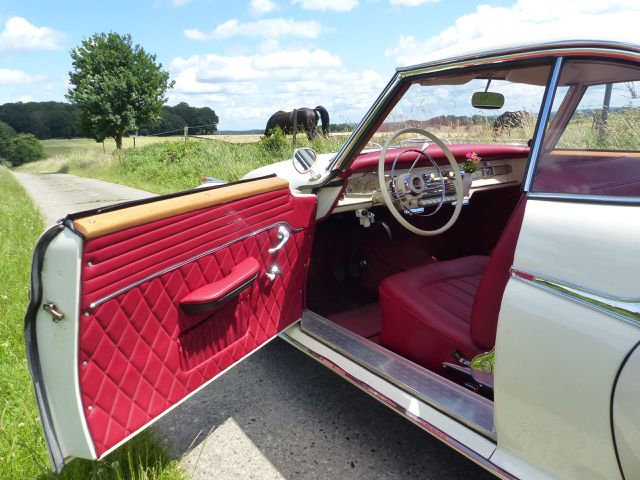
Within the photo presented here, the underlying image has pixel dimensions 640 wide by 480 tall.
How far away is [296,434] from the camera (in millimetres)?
2303

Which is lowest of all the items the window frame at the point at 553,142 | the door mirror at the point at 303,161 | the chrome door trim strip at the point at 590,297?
the chrome door trim strip at the point at 590,297

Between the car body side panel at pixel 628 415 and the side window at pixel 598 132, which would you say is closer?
the car body side panel at pixel 628 415

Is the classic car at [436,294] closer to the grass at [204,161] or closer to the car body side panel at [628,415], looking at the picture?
the car body side panel at [628,415]

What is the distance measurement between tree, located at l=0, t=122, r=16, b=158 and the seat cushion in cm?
5864

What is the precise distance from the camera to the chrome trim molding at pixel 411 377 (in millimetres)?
1633

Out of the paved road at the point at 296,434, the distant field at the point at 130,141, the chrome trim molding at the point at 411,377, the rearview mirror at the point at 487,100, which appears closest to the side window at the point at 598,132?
the rearview mirror at the point at 487,100

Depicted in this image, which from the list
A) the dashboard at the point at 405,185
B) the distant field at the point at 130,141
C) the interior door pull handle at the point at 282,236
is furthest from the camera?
the distant field at the point at 130,141

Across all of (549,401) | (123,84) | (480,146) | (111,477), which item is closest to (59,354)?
(111,477)

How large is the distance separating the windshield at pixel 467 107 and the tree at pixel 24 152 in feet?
176

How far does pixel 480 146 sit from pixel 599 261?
6.78 ft

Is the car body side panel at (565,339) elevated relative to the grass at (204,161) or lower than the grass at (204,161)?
elevated

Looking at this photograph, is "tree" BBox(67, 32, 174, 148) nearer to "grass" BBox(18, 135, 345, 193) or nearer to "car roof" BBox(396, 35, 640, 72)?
"grass" BBox(18, 135, 345, 193)

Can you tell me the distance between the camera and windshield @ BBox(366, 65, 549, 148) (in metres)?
1.88

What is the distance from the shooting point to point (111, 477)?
75.0 inches
